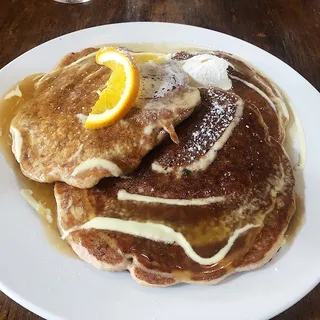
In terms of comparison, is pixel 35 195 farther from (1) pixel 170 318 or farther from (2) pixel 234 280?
(2) pixel 234 280

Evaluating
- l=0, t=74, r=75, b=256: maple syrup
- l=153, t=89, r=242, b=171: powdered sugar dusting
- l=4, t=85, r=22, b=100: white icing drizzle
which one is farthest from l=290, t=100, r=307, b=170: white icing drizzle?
l=4, t=85, r=22, b=100: white icing drizzle

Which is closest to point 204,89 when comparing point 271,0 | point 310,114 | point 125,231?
point 310,114

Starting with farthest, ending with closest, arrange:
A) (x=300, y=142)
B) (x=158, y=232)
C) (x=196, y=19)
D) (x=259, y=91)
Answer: (x=196, y=19), (x=259, y=91), (x=300, y=142), (x=158, y=232)

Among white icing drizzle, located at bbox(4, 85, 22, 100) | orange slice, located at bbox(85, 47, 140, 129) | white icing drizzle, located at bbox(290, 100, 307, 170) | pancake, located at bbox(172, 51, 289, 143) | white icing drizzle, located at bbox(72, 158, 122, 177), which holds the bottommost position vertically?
white icing drizzle, located at bbox(290, 100, 307, 170)

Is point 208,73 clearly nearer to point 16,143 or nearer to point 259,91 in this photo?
point 259,91

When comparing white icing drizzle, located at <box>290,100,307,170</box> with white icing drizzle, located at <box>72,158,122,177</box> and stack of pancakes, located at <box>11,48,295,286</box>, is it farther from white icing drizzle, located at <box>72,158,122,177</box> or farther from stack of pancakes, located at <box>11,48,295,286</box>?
white icing drizzle, located at <box>72,158,122,177</box>

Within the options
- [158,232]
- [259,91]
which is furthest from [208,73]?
[158,232]

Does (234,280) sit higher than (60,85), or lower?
lower
